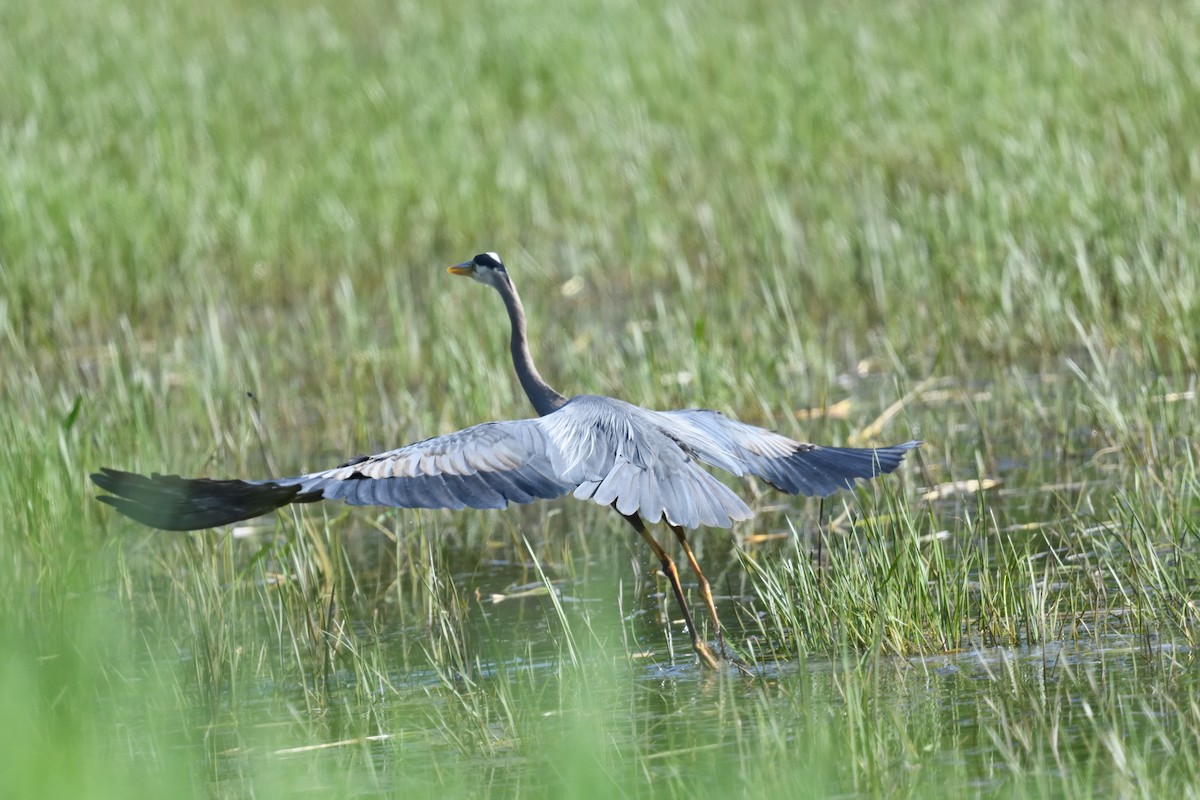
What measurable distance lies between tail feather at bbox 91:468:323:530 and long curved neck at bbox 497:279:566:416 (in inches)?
49.4

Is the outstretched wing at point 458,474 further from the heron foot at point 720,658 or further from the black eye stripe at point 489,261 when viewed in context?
the black eye stripe at point 489,261

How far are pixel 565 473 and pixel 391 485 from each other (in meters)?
0.49

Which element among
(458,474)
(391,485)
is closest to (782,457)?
(458,474)

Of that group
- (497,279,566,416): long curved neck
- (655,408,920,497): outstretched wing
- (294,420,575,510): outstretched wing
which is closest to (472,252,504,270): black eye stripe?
(497,279,566,416): long curved neck

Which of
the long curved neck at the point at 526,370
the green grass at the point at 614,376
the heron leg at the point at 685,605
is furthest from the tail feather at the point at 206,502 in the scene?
the long curved neck at the point at 526,370

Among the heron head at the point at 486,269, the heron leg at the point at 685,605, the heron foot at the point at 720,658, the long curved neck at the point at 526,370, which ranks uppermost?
the heron head at the point at 486,269

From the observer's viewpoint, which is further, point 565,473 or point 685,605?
point 685,605

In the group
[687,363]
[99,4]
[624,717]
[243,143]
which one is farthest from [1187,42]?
[99,4]

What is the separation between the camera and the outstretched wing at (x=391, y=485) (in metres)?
4.33

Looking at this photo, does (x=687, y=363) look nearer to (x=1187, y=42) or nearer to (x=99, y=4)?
(x=1187, y=42)

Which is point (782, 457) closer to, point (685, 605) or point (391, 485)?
point (685, 605)

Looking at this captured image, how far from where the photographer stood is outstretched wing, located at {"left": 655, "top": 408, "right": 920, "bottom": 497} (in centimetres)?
485

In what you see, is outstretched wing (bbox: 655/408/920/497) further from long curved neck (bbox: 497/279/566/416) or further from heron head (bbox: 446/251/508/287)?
heron head (bbox: 446/251/508/287)

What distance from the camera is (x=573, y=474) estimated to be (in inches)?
183
